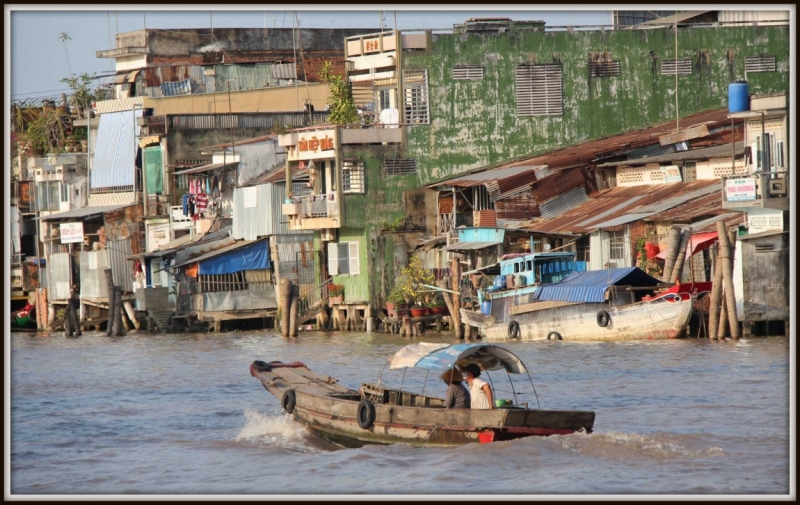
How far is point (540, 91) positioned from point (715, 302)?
16.7 meters

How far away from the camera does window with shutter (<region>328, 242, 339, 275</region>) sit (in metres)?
44.9

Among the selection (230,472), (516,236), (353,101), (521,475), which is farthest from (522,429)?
(353,101)

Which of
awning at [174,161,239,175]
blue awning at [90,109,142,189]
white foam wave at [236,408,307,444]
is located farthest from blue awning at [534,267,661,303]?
blue awning at [90,109,142,189]

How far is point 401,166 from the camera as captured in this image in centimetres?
4481

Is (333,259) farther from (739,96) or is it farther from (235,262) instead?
(739,96)

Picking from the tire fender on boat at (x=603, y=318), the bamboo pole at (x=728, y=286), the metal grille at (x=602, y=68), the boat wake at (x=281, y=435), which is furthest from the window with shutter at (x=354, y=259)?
the boat wake at (x=281, y=435)

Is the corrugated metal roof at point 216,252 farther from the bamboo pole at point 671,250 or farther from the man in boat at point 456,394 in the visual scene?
the man in boat at point 456,394

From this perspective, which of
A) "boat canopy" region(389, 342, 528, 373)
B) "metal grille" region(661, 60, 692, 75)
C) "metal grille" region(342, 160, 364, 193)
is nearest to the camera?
"boat canopy" region(389, 342, 528, 373)

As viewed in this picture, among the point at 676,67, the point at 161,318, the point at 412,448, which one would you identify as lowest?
the point at 161,318

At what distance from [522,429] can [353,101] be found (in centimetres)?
3149

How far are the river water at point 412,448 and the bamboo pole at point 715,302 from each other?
690mm

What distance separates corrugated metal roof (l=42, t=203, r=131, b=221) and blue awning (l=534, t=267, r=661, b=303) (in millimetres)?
26055

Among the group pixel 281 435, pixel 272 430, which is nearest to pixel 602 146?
pixel 272 430

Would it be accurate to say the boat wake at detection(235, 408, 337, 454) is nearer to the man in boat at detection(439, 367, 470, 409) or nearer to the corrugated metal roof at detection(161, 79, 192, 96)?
the man in boat at detection(439, 367, 470, 409)
